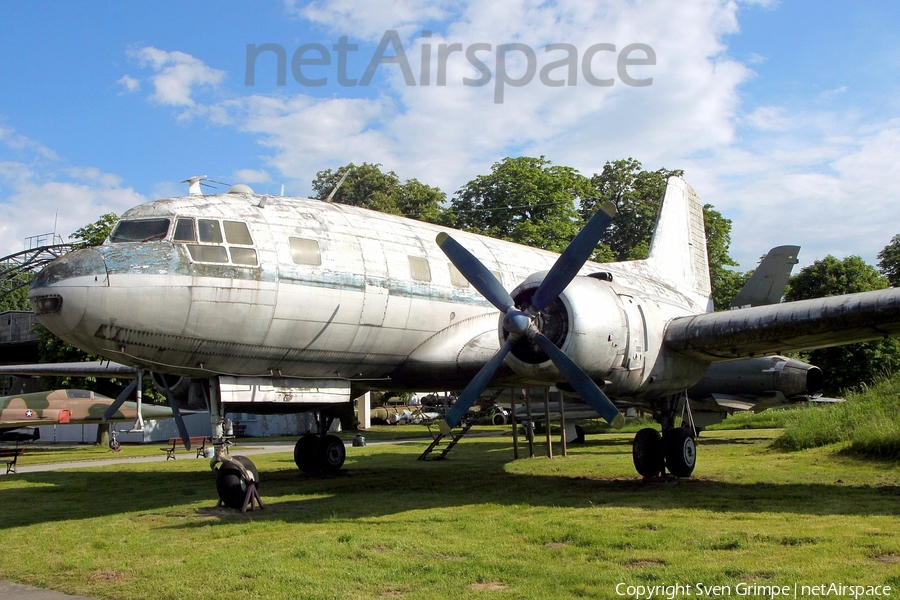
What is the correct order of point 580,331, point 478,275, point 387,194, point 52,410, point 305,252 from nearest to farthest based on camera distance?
point 580,331, point 478,275, point 305,252, point 52,410, point 387,194

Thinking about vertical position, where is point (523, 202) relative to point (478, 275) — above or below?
above

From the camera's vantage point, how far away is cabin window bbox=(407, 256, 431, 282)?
13.1m

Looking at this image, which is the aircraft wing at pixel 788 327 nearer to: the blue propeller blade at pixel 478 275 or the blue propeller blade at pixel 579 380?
the blue propeller blade at pixel 579 380

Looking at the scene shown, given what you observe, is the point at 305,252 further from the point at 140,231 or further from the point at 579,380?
the point at 579,380

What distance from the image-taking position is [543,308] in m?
10.8

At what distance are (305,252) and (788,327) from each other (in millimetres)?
7740

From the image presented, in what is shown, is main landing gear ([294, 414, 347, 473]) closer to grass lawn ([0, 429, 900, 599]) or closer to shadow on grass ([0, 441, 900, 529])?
shadow on grass ([0, 441, 900, 529])

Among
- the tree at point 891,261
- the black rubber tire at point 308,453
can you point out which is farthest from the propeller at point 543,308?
the tree at point 891,261

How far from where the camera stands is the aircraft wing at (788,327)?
10812 millimetres

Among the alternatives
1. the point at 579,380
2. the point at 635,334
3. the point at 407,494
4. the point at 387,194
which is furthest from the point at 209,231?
the point at 387,194

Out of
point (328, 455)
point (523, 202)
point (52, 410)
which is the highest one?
point (523, 202)

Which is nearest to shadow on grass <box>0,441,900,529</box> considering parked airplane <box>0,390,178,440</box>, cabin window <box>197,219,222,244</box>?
cabin window <box>197,219,222,244</box>

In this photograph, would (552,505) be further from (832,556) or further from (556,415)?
(556,415)

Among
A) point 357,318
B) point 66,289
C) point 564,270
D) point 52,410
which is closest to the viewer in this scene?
point 66,289
